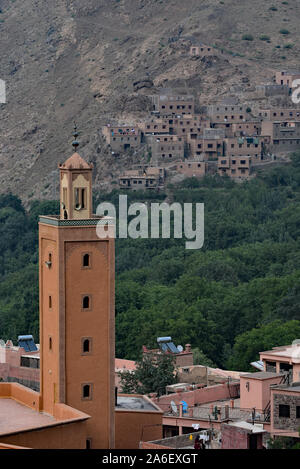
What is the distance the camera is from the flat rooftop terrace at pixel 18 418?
34312mm

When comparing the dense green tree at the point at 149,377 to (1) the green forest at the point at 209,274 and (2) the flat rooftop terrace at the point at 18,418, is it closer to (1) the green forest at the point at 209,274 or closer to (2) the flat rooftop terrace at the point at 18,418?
(2) the flat rooftop terrace at the point at 18,418

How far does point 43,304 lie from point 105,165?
67232mm

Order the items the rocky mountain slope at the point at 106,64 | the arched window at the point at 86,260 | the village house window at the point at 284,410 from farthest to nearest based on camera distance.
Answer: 1. the rocky mountain slope at the point at 106,64
2. the village house window at the point at 284,410
3. the arched window at the point at 86,260

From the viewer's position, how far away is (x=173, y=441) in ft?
113

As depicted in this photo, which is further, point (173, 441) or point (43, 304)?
point (43, 304)

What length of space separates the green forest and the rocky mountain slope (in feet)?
24.2

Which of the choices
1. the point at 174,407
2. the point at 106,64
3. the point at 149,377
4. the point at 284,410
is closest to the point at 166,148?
the point at 106,64

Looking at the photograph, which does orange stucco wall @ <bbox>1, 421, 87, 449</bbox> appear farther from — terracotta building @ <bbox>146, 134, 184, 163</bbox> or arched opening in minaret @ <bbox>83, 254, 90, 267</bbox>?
terracotta building @ <bbox>146, 134, 184, 163</bbox>

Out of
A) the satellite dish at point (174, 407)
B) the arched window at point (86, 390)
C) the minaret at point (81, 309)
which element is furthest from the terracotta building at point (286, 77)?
the arched window at point (86, 390)

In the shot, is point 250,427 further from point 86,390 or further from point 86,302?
point 86,302

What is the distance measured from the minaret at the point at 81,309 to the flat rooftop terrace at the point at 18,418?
1.35ft
